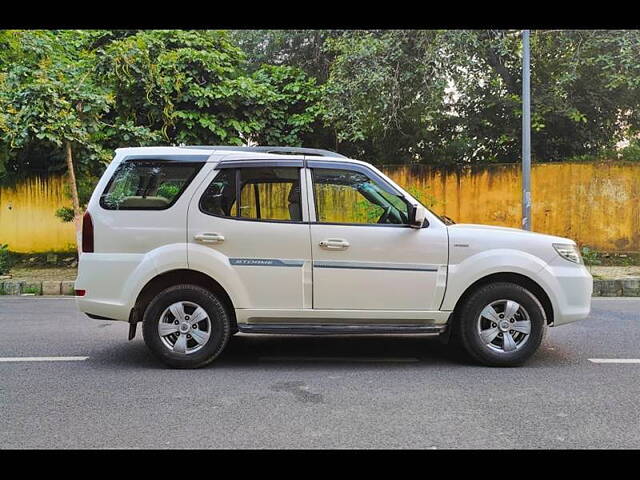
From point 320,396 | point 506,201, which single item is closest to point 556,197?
point 506,201

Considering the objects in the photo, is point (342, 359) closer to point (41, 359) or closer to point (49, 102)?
point (41, 359)

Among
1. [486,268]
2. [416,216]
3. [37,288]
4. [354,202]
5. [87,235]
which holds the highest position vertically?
[354,202]

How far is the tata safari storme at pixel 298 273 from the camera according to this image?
4977 mm

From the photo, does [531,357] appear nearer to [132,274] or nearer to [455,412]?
[455,412]

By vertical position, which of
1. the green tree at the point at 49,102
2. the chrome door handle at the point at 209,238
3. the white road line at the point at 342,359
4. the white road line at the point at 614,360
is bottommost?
the white road line at the point at 614,360

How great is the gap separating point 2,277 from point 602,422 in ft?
35.6

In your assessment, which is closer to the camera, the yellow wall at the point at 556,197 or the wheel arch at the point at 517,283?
the wheel arch at the point at 517,283

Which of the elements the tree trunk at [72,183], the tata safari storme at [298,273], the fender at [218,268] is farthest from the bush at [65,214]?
the fender at [218,268]

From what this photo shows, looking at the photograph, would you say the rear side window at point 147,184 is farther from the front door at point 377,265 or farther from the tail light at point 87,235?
the front door at point 377,265

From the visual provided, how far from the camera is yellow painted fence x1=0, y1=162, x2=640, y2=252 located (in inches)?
485

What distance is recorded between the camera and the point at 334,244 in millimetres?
4973

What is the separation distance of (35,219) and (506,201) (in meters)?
11.0

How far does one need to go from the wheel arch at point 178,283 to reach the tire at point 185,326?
0.11 metres

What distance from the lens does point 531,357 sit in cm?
538
